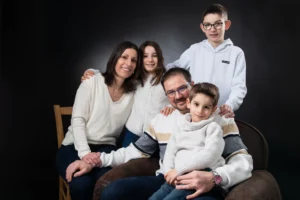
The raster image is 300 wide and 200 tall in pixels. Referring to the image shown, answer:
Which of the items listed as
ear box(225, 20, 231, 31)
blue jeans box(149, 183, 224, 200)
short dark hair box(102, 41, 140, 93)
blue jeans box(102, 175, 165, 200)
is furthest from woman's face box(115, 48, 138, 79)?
blue jeans box(149, 183, 224, 200)

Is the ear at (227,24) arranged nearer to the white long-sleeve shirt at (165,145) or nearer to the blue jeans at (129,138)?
the white long-sleeve shirt at (165,145)

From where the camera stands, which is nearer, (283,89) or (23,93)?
(283,89)

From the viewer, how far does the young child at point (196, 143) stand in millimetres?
1640

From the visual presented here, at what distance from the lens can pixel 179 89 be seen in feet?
6.25

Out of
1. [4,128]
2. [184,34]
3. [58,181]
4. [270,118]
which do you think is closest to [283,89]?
[270,118]

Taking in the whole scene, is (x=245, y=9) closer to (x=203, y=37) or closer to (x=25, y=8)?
(x=203, y=37)

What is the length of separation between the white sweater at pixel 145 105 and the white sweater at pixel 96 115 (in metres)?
0.05

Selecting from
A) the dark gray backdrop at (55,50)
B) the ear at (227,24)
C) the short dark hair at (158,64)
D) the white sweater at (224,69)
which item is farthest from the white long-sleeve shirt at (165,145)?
the ear at (227,24)

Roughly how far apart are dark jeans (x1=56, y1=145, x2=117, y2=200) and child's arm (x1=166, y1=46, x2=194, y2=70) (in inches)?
27.1

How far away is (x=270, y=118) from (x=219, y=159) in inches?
29.9

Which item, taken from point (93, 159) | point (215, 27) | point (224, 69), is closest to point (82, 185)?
point (93, 159)

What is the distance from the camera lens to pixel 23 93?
265 cm

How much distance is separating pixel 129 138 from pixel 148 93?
1.03ft

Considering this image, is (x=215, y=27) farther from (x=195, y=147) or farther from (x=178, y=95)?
(x=195, y=147)
